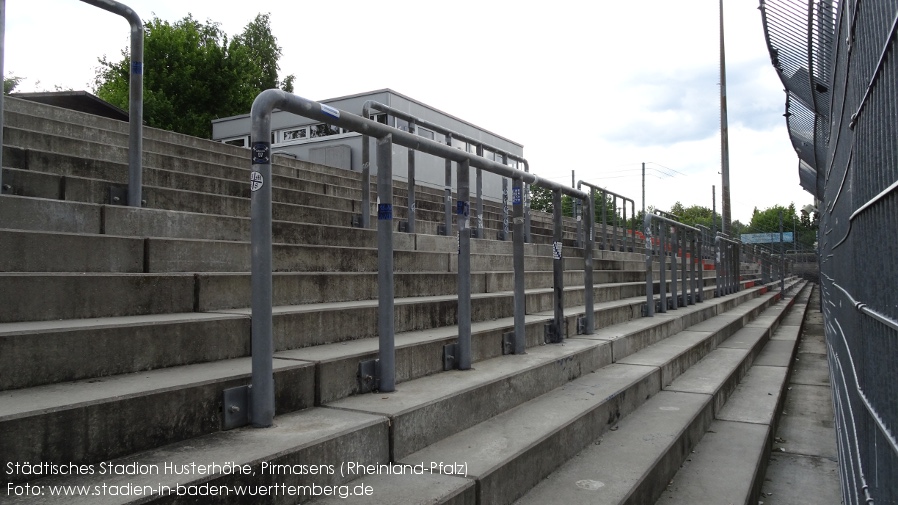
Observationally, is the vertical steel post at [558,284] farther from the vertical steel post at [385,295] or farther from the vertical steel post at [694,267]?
the vertical steel post at [694,267]

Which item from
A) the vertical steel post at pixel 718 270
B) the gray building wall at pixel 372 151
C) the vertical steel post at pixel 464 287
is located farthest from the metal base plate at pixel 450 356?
the gray building wall at pixel 372 151

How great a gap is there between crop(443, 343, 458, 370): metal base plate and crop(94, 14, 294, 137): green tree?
82.7ft

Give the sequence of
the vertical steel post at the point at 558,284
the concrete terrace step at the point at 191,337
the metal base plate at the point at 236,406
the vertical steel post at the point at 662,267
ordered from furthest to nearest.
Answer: the vertical steel post at the point at 662,267, the vertical steel post at the point at 558,284, the metal base plate at the point at 236,406, the concrete terrace step at the point at 191,337

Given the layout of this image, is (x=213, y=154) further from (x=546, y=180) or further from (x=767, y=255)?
(x=767, y=255)

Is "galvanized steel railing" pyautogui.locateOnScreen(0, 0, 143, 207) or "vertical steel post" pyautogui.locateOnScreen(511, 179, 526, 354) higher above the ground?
"galvanized steel railing" pyautogui.locateOnScreen(0, 0, 143, 207)

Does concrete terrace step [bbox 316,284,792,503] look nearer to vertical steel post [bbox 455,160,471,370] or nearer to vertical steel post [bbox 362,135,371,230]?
vertical steel post [bbox 455,160,471,370]

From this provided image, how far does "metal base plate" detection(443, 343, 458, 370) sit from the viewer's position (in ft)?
9.98

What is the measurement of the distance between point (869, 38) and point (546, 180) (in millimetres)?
2675

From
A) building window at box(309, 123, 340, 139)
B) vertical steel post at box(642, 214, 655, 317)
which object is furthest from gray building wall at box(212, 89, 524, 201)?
vertical steel post at box(642, 214, 655, 317)

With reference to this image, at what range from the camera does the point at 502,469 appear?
210 cm

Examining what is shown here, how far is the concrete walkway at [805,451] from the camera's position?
3220 millimetres

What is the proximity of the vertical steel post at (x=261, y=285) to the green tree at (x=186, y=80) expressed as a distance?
84.0 ft

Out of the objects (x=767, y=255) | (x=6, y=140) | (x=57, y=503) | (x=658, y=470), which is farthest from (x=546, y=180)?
(x=767, y=255)

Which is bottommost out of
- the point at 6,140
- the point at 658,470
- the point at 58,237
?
the point at 658,470
